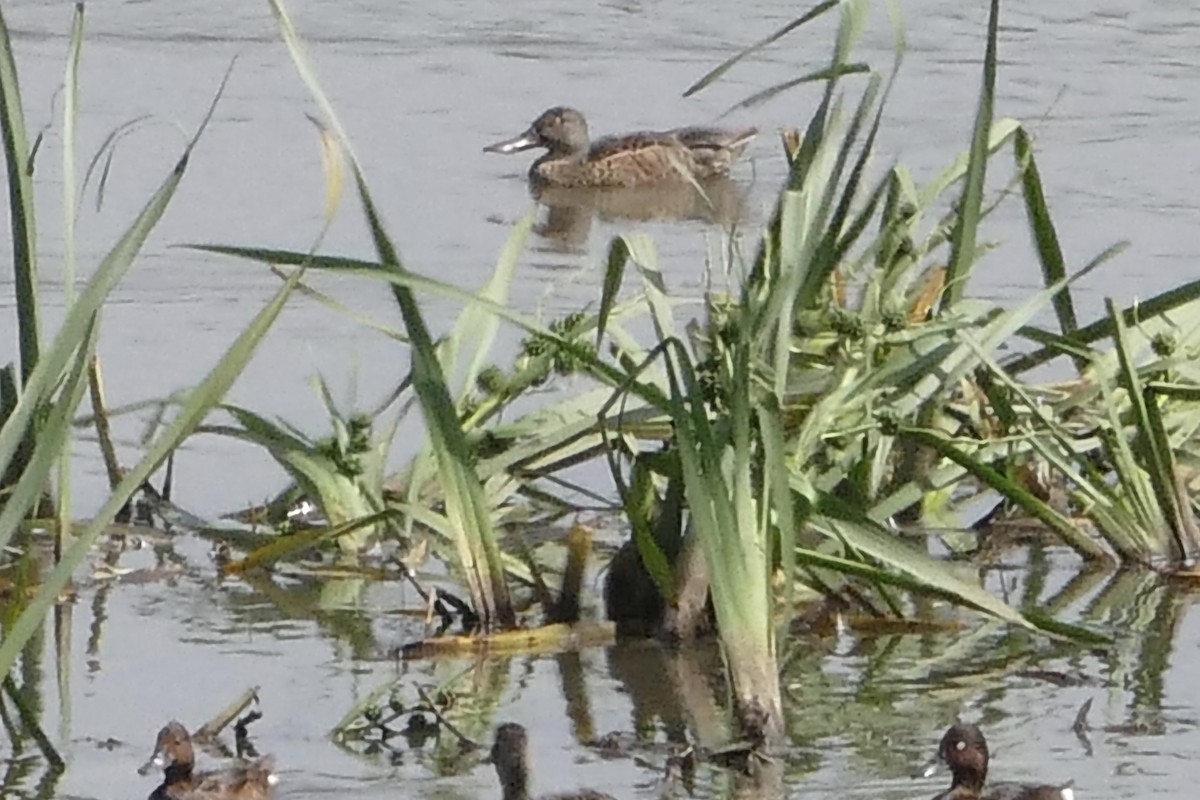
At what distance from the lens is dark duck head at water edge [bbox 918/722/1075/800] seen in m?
4.85

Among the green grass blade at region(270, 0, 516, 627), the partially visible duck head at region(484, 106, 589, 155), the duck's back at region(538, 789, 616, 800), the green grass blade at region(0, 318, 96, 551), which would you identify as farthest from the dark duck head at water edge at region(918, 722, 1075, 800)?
the partially visible duck head at region(484, 106, 589, 155)

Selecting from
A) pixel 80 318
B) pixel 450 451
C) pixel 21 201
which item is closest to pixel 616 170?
pixel 450 451

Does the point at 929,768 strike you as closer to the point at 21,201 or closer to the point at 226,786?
the point at 226,786

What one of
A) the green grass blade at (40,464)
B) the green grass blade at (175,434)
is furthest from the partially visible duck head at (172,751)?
the green grass blade at (40,464)

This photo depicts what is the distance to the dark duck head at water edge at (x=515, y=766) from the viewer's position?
4.80 m

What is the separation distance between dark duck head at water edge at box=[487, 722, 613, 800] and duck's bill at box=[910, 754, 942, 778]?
22.7 inches

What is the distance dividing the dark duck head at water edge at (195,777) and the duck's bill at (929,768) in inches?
42.2

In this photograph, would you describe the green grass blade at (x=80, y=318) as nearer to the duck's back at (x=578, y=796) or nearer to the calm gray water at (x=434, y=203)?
the calm gray water at (x=434, y=203)

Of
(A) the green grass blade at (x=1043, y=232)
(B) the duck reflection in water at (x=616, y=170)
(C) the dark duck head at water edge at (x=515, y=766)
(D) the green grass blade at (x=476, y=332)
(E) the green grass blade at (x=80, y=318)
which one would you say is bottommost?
(B) the duck reflection in water at (x=616, y=170)

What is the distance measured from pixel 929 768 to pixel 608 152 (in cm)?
710

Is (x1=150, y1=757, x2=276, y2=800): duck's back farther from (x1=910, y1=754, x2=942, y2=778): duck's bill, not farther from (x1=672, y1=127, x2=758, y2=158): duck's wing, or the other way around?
(x1=672, y1=127, x2=758, y2=158): duck's wing

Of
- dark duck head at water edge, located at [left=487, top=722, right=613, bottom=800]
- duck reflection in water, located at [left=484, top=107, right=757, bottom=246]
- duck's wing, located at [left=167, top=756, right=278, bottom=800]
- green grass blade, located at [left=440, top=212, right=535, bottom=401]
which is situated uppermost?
green grass blade, located at [left=440, top=212, right=535, bottom=401]

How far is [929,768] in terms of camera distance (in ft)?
17.2

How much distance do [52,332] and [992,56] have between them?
10.6 feet
